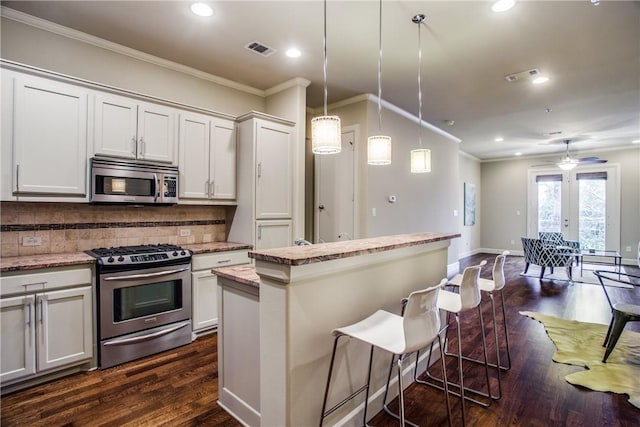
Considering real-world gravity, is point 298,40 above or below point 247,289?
above

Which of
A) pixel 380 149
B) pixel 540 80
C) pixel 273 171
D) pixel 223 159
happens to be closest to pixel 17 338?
pixel 223 159

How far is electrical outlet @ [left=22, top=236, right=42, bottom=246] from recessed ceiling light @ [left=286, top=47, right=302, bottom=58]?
2.76 metres

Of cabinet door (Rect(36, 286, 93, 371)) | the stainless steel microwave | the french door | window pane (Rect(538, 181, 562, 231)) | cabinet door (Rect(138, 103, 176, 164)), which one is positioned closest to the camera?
cabinet door (Rect(36, 286, 93, 371))

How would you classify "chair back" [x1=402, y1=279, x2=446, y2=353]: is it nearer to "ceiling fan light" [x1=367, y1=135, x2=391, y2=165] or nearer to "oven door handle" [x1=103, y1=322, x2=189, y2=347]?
"ceiling fan light" [x1=367, y1=135, x2=391, y2=165]

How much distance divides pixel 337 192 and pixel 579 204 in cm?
710

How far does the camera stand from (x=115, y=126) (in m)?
2.88

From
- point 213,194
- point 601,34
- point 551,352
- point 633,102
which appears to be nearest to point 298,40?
point 213,194

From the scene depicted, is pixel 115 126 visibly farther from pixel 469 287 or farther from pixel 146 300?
pixel 469 287

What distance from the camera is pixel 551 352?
304 cm

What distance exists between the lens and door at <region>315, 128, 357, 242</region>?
14.5ft

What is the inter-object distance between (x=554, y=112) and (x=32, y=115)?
21.1 ft

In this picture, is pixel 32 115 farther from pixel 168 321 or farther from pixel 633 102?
pixel 633 102

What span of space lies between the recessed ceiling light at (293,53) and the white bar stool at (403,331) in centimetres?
258

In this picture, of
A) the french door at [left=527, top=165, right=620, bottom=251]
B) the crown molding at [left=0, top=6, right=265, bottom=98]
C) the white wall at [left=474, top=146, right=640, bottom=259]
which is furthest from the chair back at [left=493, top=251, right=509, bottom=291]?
the white wall at [left=474, top=146, right=640, bottom=259]
